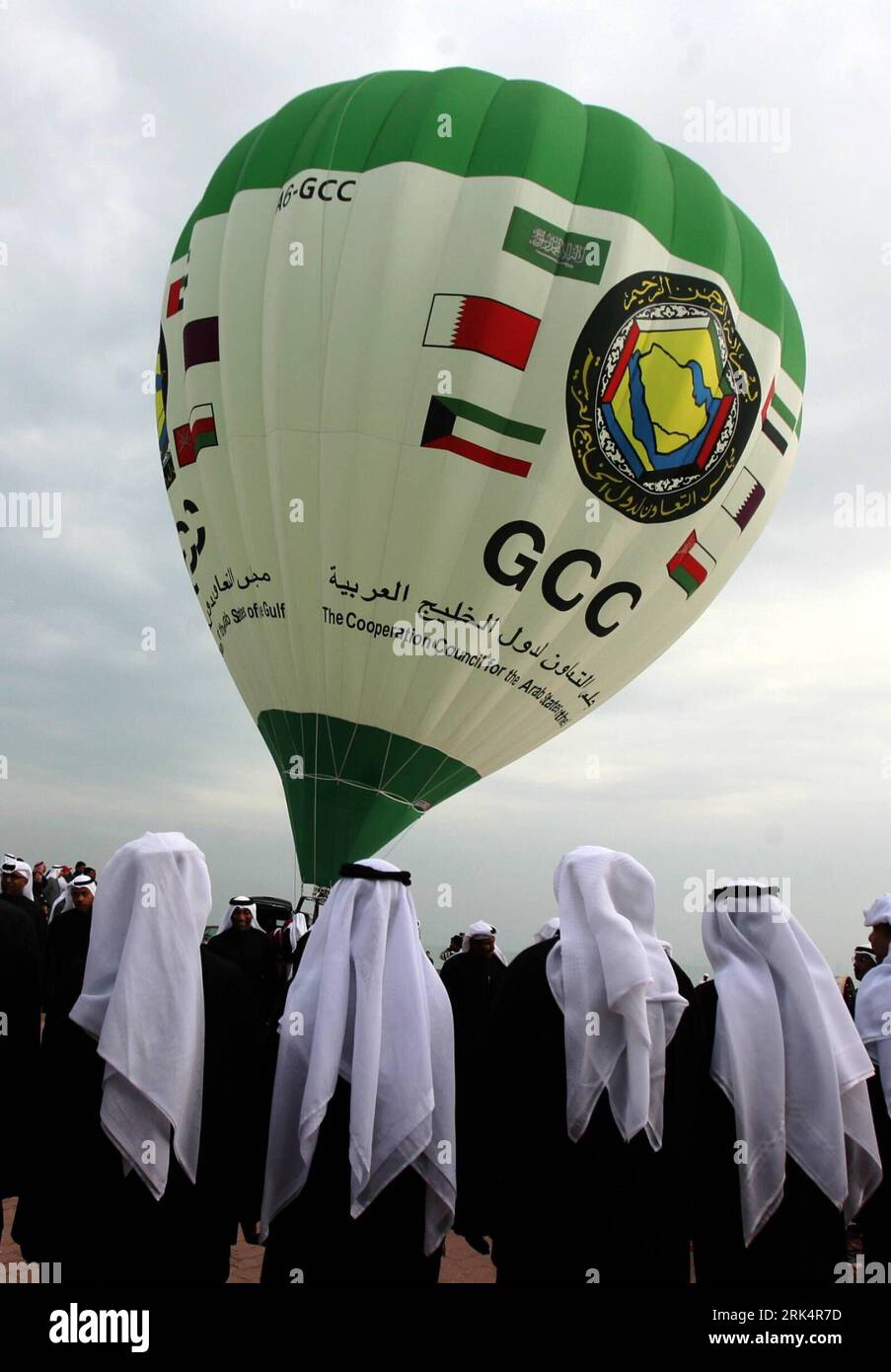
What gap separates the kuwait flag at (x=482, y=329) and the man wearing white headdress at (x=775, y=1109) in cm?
827

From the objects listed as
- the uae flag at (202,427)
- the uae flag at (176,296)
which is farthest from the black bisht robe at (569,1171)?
the uae flag at (176,296)

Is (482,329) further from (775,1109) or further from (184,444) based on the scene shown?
(775,1109)

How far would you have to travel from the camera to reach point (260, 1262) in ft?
18.4

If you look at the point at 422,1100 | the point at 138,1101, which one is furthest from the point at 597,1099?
the point at 138,1101

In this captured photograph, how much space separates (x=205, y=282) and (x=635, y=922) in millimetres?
10880

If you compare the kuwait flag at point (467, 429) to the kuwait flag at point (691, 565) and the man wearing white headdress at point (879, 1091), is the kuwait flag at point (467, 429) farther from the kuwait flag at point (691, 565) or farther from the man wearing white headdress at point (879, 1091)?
the man wearing white headdress at point (879, 1091)

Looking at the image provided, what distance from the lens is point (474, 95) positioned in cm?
1216

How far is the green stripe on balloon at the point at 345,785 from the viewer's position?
11.7m

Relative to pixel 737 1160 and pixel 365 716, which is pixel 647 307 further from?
pixel 737 1160

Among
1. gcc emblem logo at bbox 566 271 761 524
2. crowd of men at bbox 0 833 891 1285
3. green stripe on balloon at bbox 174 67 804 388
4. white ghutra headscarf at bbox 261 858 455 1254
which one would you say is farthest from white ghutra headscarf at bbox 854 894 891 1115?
green stripe on balloon at bbox 174 67 804 388

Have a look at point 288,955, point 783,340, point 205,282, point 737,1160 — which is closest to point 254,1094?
point 737,1160

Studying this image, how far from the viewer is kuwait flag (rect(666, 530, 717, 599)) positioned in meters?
12.6

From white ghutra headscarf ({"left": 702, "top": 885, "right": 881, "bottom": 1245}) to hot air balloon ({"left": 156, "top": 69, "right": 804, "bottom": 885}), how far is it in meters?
7.75

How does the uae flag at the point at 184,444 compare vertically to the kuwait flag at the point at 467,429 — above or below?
above
